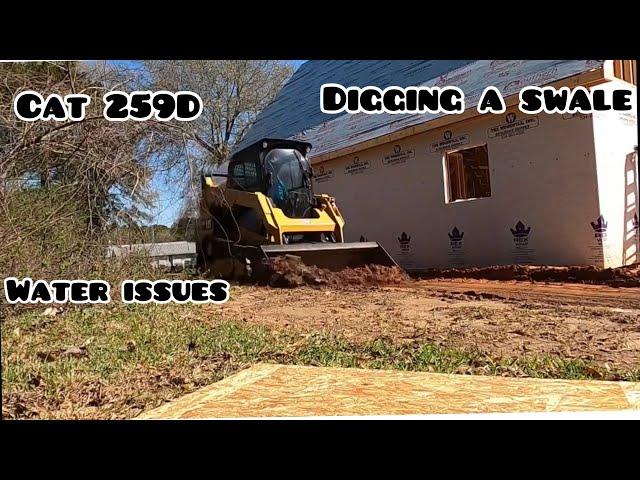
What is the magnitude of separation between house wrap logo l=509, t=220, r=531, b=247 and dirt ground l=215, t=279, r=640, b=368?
0.36 metres

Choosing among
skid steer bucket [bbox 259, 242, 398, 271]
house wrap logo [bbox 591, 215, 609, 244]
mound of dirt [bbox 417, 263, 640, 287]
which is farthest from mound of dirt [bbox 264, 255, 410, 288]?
house wrap logo [bbox 591, 215, 609, 244]

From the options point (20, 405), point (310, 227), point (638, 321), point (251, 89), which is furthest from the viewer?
point (310, 227)

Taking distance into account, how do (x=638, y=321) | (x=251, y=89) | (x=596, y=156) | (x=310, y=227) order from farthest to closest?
(x=596, y=156)
(x=310, y=227)
(x=251, y=89)
(x=638, y=321)

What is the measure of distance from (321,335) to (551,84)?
2.21 metres

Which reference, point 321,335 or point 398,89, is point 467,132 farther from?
point 321,335

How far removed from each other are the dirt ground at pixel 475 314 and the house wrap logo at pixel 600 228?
39 cm

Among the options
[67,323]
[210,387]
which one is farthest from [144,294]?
[210,387]

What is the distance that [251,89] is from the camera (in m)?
3.95

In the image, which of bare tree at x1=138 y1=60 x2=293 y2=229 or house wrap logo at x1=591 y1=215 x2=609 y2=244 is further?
house wrap logo at x1=591 y1=215 x2=609 y2=244

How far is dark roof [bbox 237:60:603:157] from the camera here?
3.52m

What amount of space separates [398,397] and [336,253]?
1414 millimetres

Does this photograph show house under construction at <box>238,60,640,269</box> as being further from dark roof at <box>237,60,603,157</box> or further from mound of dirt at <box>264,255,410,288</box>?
mound of dirt at <box>264,255,410,288</box>

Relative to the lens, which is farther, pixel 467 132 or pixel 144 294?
pixel 467 132

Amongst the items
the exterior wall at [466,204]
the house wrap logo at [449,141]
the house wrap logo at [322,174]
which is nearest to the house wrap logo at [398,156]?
the exterior wall at [466,204]
